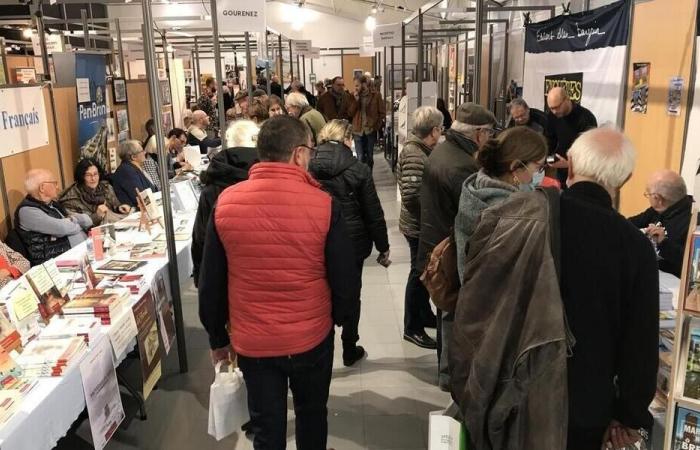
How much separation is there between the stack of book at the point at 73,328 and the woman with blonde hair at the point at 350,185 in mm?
1193

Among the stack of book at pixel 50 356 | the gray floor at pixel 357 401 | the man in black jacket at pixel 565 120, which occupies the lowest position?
the gray floor at pixel 357 401

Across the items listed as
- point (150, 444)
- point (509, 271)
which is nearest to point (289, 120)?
point (509, 271)

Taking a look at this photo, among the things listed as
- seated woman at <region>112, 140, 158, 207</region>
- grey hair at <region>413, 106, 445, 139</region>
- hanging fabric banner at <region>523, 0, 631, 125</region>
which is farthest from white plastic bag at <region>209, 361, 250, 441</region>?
hanging fabric banner at <region>523, 0, 631, 125</region>

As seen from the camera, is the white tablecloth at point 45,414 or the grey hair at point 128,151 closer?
the white tablecloth at point 45,414

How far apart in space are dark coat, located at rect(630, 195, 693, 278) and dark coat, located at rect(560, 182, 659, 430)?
150 centimetres

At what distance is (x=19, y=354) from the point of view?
2182mm

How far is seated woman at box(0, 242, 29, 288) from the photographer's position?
3.00 meters

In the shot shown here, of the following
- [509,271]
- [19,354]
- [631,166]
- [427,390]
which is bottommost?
[427,390]

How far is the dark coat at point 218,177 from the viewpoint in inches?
99.7

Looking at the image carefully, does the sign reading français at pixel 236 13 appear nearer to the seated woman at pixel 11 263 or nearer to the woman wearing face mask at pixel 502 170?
the seated woman at pixel 11 263

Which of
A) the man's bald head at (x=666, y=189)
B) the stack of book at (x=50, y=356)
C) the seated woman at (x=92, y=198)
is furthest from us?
the seated woman at (x=92, y=198)

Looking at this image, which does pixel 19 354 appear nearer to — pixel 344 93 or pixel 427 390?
pixel 427 390

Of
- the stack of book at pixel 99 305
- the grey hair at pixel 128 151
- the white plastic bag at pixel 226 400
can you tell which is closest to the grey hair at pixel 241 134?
the stack of book at pixel 99 305

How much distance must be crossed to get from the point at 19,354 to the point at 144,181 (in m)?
2.72
